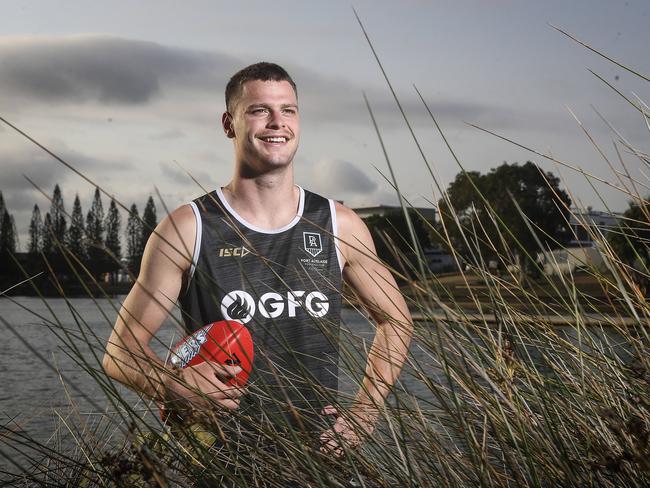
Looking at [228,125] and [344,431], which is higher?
[228,125]

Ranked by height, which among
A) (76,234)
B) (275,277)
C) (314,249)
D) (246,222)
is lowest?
(76,234)

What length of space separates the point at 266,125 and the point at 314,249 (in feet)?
1.83

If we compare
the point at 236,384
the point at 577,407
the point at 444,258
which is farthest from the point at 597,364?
the point at 444,258

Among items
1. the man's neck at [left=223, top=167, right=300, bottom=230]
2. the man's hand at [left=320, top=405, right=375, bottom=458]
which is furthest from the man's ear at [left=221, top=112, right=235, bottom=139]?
the man's hand at [left=320, top=405, right=375, bottom=458]

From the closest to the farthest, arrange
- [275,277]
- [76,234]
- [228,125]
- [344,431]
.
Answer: [344,431] < [275,277] < [228,125] < [76,234]

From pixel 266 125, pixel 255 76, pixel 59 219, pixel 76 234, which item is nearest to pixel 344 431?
pixel 266 125

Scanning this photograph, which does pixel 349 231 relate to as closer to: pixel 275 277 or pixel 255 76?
pixel 275 277

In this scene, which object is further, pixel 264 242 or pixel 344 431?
pixel 264 242

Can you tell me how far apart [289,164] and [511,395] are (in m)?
2.00

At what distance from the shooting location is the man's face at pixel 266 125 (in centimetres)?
350

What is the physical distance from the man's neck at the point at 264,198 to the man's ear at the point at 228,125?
229mm

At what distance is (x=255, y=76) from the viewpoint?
361 cm

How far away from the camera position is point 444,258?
10800 cm

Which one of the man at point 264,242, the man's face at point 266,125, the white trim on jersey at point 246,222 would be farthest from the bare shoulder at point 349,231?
the man's face at point 266,125
